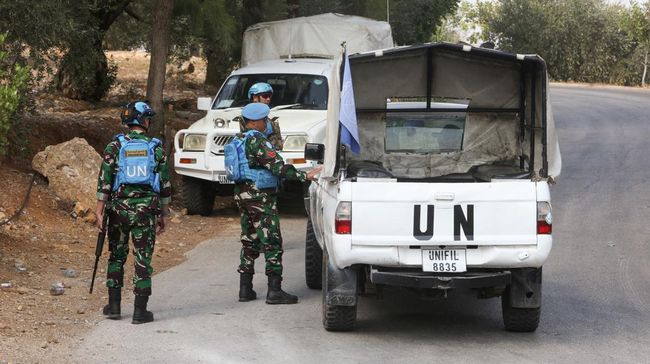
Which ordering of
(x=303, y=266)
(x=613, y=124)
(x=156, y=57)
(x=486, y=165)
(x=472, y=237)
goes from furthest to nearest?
(x=613, y=124) < (x=156, y=57) < (x=303, y=266) < (x=486, y=165) < (x=472, y=237)

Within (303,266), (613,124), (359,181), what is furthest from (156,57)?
(613,124)

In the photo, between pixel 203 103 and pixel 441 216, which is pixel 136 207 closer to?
pixel 441 216

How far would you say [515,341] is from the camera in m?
8.10

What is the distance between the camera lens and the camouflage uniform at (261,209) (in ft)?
30.3

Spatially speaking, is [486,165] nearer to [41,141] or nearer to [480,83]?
[480,83]

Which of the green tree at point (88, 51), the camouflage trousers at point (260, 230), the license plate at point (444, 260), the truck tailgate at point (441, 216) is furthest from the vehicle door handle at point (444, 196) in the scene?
the green tree at point (88, 51)

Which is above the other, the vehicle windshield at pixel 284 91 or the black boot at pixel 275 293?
the vehicle windshield at pixel 284 91

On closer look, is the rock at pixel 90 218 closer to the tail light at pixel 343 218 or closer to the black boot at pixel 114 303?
the black boot at pixel 114 303

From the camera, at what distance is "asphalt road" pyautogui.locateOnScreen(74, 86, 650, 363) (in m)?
7.64

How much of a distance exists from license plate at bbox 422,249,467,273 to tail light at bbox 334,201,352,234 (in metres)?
0.54

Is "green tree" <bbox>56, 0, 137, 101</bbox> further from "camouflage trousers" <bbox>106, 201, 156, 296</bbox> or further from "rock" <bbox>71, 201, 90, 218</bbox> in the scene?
"camouflage trousers" <bbox>106, 201, 156, 296</bbox>

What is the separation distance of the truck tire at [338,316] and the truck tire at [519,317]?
1.11 m

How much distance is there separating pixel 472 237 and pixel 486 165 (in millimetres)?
2351

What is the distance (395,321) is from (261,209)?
149 cm
